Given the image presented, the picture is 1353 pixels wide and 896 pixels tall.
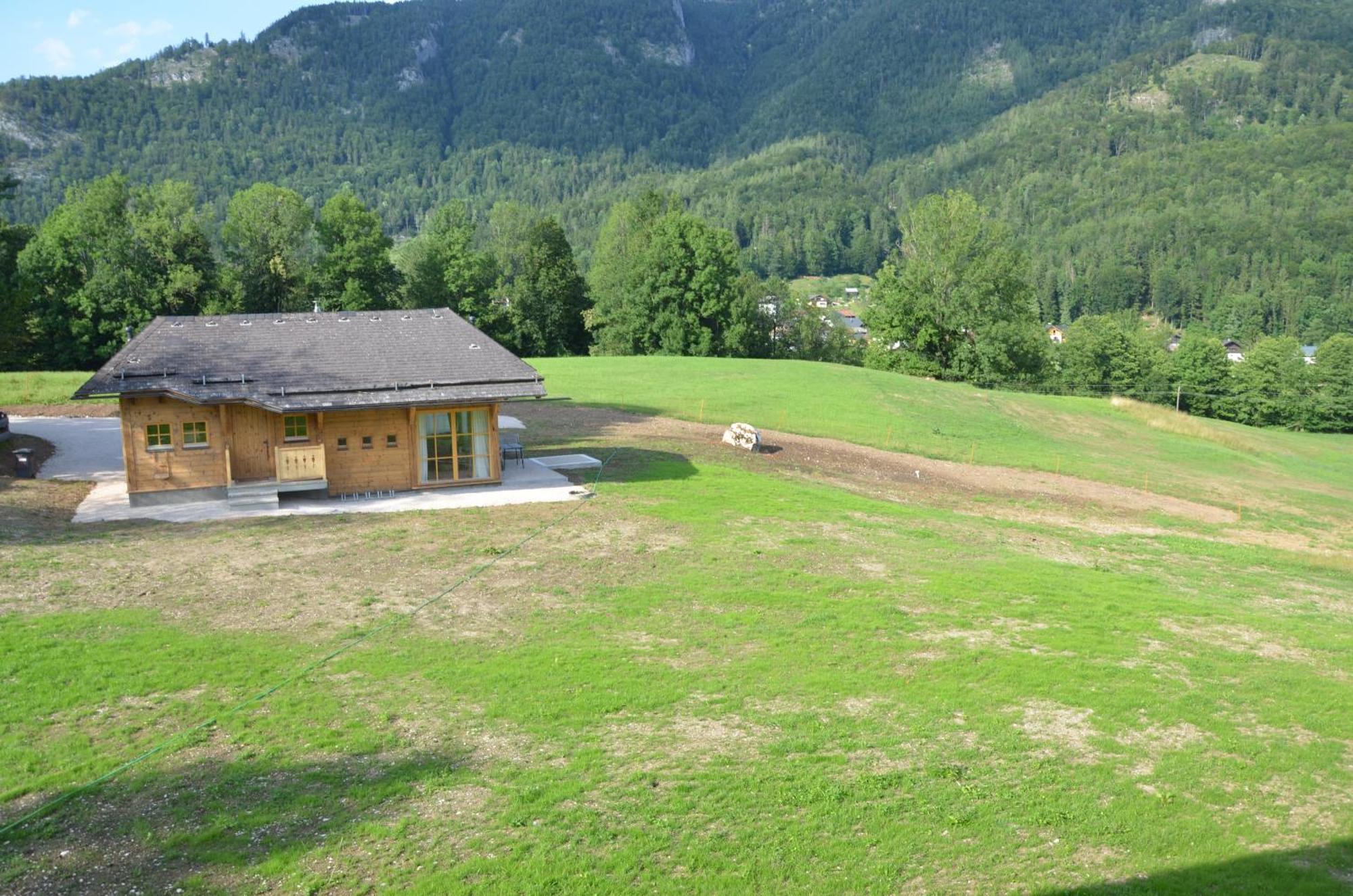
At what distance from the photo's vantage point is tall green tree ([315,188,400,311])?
71.4 metres

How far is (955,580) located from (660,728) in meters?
10.4

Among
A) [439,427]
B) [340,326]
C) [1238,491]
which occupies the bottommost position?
[1238,491]

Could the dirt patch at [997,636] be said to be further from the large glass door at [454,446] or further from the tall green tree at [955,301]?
the tall green tree at [955,301]

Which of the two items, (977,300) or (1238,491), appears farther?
(977,300)

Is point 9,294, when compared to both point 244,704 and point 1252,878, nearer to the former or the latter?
point 244,704

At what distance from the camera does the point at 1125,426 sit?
55.0 m

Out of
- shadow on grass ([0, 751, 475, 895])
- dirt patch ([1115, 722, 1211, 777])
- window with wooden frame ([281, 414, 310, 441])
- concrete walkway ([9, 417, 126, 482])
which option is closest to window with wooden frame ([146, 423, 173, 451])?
window with wooden frame ([281, 414, 310, 441])

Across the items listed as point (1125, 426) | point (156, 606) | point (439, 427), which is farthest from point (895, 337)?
point (156, 606)

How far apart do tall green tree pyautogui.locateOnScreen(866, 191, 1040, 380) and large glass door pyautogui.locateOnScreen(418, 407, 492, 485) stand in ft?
173

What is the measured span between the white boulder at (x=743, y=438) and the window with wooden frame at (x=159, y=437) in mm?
19346

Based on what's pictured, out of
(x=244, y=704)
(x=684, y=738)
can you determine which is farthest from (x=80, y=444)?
(x=684, y=738)

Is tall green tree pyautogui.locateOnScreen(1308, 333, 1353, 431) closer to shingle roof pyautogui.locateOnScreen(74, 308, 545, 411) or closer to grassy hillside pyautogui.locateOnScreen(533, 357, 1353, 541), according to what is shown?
grassy hillside pyautogui.locateOnScreen(533, 357, 1353, 541)

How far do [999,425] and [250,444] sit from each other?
3611 cm

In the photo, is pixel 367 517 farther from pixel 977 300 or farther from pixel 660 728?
pixel 977 300
